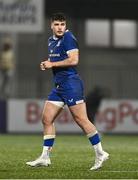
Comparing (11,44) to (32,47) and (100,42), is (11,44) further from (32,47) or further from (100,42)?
(100,42)

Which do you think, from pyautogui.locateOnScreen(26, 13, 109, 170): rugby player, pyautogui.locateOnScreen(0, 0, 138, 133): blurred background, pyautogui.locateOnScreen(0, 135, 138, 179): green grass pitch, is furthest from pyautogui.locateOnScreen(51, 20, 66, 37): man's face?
pyautogui.locateOnScreen(0, 0, 138, 133): blurred background

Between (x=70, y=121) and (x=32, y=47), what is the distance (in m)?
5.89

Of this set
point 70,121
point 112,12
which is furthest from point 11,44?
point 112,12

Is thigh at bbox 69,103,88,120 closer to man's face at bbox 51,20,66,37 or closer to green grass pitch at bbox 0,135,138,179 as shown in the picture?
green grass pitch at bbox 0,135,138,179

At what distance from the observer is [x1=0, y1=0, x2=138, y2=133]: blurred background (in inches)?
1025

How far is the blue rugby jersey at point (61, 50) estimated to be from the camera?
11359mm

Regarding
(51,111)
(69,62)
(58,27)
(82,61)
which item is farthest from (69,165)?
(82,61)

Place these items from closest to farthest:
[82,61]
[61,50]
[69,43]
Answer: [69,43] → [61,50] → [82,61]

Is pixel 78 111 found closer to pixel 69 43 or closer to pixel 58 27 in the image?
pixel 69 43

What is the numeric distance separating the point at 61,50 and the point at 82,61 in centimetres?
2053

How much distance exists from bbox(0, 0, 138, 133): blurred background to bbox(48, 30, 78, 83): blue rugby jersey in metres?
14.1

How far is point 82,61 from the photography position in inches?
1259

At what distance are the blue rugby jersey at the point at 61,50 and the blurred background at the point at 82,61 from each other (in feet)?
46.1

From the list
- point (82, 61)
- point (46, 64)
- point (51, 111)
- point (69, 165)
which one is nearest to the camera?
point (46, 64)
